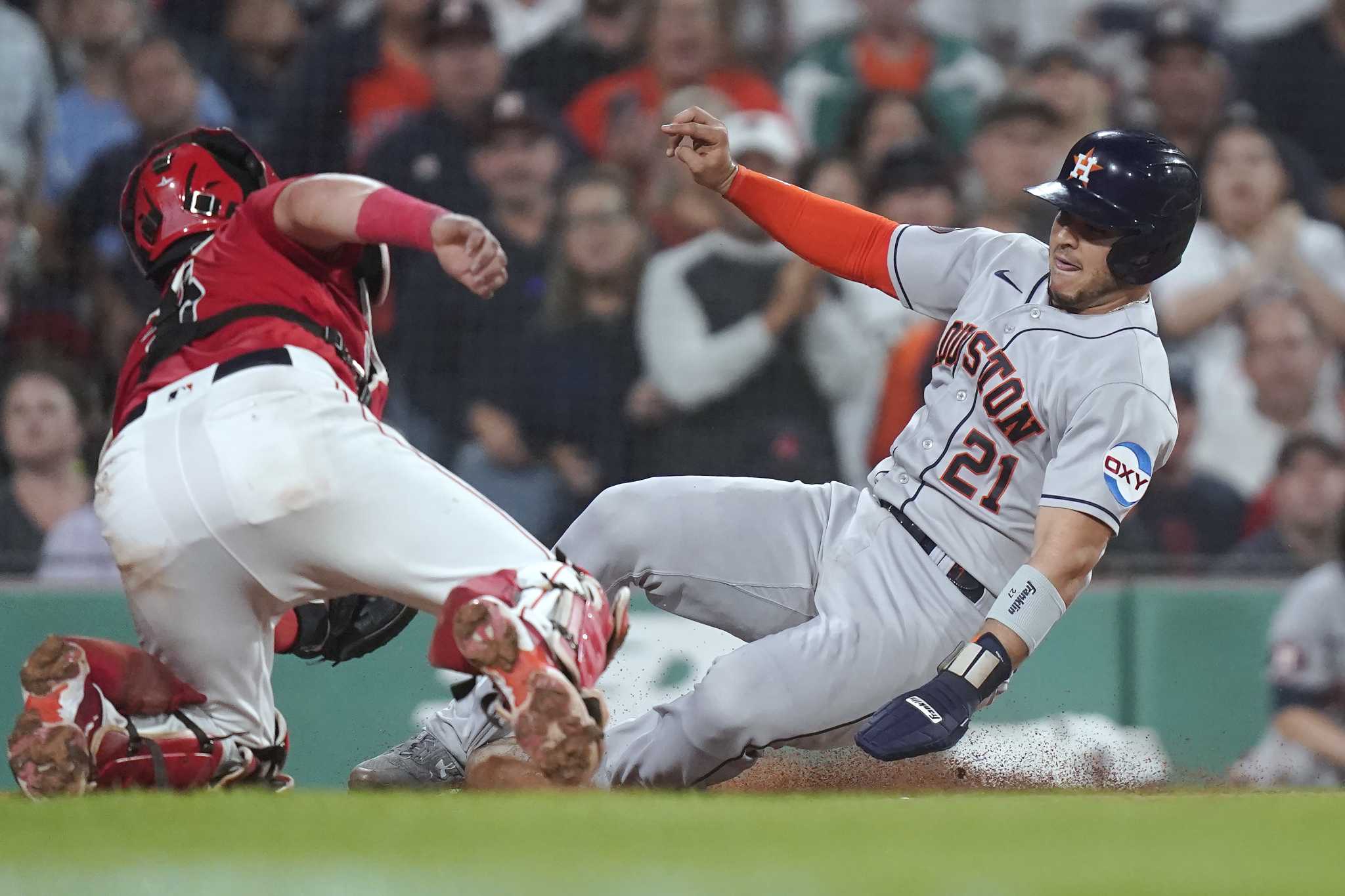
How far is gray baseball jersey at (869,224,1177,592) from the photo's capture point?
3457 millimetres

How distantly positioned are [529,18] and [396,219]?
477cm

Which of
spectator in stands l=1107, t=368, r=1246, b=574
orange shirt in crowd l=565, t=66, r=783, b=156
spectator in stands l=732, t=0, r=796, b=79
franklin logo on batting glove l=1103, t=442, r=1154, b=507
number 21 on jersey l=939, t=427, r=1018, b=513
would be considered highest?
spectator in stands l=732, t=0, r=796, b=79

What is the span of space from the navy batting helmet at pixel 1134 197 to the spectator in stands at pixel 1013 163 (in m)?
3.56

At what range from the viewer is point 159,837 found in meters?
2.31

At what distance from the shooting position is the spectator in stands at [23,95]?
712 cm

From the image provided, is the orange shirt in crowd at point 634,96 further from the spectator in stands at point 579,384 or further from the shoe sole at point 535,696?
the shoe sole at point 535,696

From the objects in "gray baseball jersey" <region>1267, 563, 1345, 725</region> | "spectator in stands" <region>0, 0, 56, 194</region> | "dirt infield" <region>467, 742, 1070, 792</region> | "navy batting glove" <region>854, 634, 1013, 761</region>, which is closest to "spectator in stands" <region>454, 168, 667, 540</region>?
"dirt infield" <region>467, 742, 1070, 792</region>

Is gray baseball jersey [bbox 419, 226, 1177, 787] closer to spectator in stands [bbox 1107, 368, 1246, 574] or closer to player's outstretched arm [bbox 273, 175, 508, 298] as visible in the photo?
player's outstretched arm [bbox 273, 175, 508, 298]

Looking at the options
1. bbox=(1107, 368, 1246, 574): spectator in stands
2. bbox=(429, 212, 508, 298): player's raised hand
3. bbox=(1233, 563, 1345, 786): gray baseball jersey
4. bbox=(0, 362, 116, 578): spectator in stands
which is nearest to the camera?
bbox=(429, 212, 508, 298): player's raised hand

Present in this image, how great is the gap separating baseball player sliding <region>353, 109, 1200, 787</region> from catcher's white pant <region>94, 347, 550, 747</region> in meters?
0.77

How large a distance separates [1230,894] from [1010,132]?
5.87m

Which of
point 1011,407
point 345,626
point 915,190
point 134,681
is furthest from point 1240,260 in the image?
point 134,681

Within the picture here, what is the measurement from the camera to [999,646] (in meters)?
3.32

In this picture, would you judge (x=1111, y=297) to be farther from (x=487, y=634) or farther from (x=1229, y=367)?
(x=1229, y=367)
